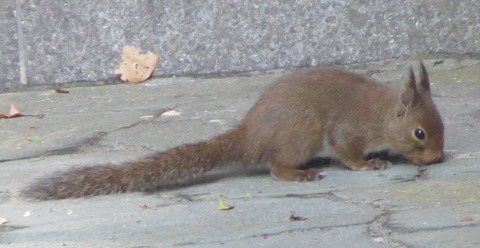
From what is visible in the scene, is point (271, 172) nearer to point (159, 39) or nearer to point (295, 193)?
point (295, 193)

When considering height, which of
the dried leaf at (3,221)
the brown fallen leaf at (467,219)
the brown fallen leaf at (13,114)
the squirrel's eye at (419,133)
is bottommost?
the brown fallen leaf at (13,114)

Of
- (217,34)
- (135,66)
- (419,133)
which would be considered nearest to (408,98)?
(419,133)

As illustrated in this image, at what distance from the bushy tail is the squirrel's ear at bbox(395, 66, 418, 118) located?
29.8 inches

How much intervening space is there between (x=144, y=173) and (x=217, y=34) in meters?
2.75

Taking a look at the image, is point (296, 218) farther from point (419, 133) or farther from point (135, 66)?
point (135, 66)

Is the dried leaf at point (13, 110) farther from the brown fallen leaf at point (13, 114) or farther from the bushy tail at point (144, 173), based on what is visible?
the bushy tail at point (144, 173)

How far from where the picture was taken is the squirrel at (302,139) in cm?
468

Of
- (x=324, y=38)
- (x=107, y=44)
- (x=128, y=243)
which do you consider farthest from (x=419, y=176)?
(x=107, y=44)

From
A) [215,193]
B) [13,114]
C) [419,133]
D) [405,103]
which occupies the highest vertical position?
[405,103]

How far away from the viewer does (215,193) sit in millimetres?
4582

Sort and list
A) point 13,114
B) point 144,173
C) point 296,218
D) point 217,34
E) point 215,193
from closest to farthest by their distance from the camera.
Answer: point 296,218
point 215,193
point 144,173
point 13,114
point 217,34

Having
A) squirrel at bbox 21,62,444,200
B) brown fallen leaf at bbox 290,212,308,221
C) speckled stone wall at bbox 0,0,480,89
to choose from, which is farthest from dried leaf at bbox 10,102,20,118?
brown fallen leaf at bbox 290,212,308,221

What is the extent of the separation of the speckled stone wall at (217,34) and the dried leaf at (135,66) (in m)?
0.05

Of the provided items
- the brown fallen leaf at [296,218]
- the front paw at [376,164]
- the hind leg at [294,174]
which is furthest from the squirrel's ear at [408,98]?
the brown fallen leaf at [296,218]
